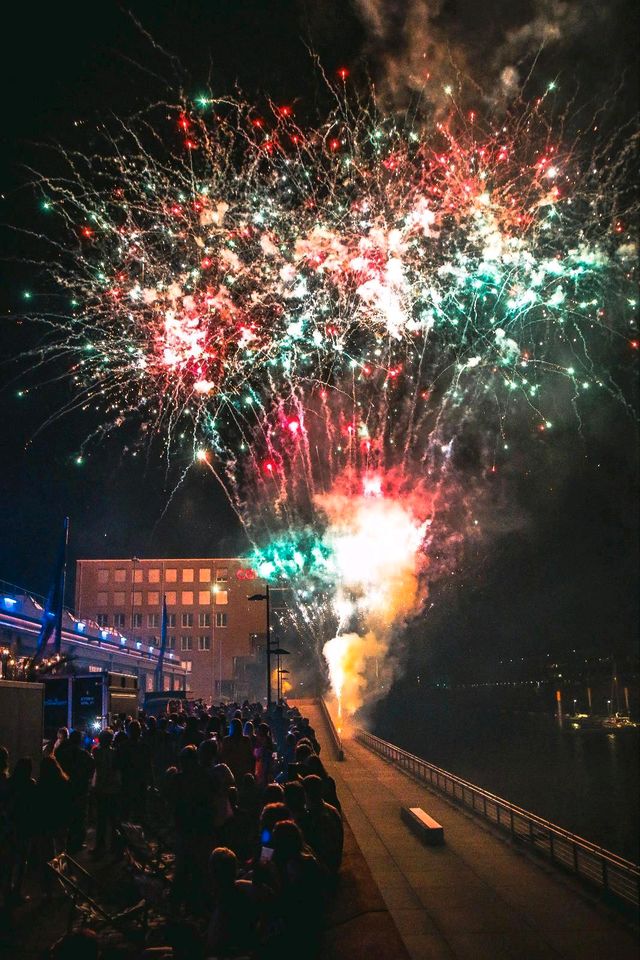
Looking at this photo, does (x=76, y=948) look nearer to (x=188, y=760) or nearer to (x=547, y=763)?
(x=188, y=760)

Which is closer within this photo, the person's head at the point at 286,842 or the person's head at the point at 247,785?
the person's head at the point at 286,842

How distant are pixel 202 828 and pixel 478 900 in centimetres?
377

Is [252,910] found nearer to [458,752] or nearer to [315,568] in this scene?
[315,568]

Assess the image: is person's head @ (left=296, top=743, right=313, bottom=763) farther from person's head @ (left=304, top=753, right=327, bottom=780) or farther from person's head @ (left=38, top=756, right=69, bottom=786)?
person's head @ (left=38, top=756, right=69, bottom=786)

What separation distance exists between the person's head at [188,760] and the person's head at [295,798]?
Result: 49.4 inches

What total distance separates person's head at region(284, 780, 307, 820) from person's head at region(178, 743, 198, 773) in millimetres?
1255

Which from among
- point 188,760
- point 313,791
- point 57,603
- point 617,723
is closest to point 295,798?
point 313,791

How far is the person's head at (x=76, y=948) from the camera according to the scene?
3.39m

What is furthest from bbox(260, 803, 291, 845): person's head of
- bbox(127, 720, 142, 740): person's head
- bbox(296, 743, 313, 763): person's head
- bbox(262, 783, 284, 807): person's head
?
bbox(127, 720, 142, 740): person's head

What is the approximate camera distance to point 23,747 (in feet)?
35.1

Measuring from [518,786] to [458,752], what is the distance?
18.8 m

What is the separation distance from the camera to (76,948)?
3.39 meters

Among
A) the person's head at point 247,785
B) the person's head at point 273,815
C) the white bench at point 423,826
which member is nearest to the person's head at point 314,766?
the person's head at point 247,785

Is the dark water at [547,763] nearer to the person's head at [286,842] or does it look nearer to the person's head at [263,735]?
the person's head at [263,735]
